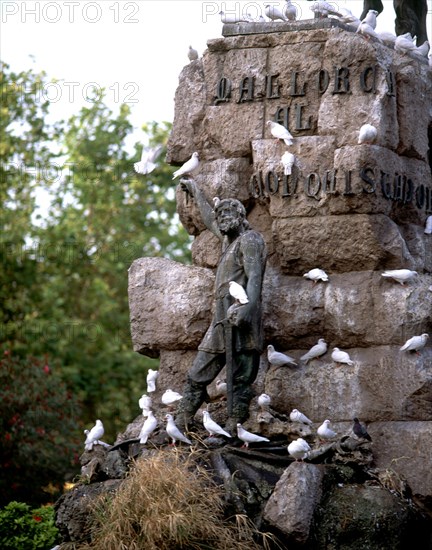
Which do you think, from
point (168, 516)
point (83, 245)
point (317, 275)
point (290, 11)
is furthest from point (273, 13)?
point (83, 245)

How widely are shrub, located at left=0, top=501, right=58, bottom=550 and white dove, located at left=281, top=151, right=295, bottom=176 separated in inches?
137

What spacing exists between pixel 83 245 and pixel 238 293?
10.8 metres

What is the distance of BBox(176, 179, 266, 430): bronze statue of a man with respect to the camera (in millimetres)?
11500

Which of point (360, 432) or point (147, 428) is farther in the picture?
point (147, 428)

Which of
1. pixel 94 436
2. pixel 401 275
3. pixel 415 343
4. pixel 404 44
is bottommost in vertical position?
pixel 94 436

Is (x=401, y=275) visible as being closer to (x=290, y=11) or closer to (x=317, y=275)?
(x=317, y=275)

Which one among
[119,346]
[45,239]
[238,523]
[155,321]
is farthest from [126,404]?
[238,523]

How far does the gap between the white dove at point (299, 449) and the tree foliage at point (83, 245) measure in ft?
28.5

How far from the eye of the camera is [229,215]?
11805 mm

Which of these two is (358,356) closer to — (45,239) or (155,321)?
(155,321)

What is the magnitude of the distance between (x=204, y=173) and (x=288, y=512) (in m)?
3.28

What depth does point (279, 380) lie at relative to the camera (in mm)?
11898

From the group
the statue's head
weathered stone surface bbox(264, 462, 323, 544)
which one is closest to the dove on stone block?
weathered stone surface bbox(264, 462, 323, 544)

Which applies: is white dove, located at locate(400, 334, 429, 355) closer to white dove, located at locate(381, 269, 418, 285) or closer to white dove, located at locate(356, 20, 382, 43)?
white dove, located at locate(381, 269, 418, 285)
